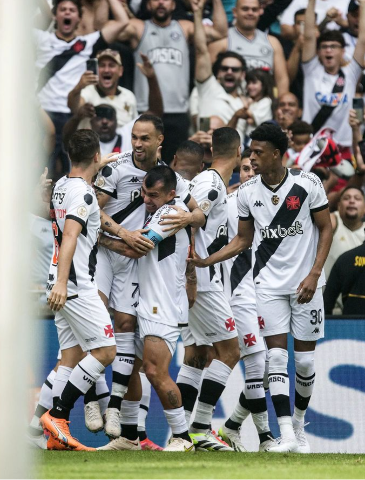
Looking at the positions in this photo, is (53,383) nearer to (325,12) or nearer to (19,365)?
(19,365)

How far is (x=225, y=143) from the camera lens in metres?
8.95

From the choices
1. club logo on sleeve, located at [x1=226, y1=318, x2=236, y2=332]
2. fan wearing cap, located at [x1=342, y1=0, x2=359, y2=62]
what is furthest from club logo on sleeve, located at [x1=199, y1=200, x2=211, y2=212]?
fan wearing cap, located at [x1=342, y1=0, x2=359, y2=62]

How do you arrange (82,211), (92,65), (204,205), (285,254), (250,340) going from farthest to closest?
(92,65), (250,340), (204,205), (285,254), (82,211)

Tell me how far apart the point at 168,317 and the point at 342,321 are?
265 cm

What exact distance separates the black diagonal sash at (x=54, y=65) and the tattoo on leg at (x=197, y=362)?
486 cm

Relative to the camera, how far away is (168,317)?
809 cm

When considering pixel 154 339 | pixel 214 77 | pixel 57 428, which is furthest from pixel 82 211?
pixel 214 77

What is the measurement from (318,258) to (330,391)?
2.35 meters

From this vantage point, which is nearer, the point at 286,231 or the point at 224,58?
the point at 286,231

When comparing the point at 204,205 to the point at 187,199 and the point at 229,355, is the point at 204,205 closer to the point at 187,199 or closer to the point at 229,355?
the point at 187,199

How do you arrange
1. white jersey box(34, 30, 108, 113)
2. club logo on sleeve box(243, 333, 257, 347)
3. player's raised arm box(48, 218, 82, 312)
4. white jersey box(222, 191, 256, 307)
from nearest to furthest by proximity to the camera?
1. player's raised arm box(48, 218, 82, 312)
2. club logo on sleeve box(243, 333, 257, 347)
3. white jersey box(222, 191, 256, 307)
4. white jersey box(34, 30, 108, 113)

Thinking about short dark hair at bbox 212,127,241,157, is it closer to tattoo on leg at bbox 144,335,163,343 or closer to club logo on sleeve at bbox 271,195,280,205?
club logo on sleeve at bbox 271,195,280,205

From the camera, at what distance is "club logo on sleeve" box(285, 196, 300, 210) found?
8367 millimetres

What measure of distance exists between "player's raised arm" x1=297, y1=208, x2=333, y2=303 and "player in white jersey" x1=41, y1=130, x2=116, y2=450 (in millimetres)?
1590
